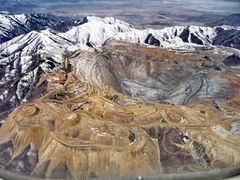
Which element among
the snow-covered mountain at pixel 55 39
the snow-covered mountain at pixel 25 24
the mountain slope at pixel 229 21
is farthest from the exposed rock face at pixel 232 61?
the snow-covered mountain at pixel 25 24

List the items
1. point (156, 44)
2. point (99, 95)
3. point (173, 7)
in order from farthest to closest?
point (173, 7)
point (156, 44)
point (99, 95)

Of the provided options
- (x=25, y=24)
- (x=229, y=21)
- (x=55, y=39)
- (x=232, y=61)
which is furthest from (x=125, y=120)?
(x=229, y=21)

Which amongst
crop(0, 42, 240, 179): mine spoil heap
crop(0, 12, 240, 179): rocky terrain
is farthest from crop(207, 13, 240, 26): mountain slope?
crop(0, 42, 240, 179): mine spoil heap

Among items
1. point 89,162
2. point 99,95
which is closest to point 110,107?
point 99,95

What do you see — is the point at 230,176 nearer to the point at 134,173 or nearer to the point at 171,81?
the point at 134,173

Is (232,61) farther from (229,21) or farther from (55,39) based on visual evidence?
(55,39)

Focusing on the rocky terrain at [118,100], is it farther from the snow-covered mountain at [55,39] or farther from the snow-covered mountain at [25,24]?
the snow-covered mountain at [25,24]
